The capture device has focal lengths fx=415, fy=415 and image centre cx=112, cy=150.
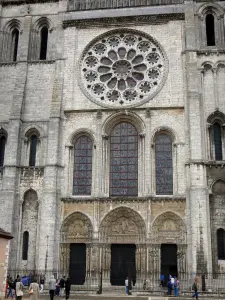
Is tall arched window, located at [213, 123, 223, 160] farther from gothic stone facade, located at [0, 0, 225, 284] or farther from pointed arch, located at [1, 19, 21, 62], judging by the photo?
pointed arch, located at [1, 19, 21, 62]

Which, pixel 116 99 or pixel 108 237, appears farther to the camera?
A: pixel 116 99

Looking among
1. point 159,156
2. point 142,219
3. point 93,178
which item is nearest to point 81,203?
point 93,178

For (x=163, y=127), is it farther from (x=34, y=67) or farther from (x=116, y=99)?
(x=34, y=67)

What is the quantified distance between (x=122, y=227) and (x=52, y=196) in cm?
400

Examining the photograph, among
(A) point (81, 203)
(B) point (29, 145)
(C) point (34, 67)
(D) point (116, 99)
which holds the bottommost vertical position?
(A) point (81, 203)

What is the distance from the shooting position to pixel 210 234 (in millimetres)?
20000

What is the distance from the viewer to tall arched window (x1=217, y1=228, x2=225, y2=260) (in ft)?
66.6

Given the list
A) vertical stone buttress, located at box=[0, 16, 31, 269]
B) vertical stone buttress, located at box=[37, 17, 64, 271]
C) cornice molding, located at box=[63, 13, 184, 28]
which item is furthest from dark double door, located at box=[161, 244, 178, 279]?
cornice molding, located at box=[63, 13, 184, 28]

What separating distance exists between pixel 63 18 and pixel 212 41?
9174 mm

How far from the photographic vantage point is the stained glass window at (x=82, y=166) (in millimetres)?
22578

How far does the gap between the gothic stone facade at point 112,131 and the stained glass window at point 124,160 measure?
2.3 inches

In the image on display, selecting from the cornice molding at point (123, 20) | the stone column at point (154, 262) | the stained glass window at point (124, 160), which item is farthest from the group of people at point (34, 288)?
the cornice molding at point (123, 20)

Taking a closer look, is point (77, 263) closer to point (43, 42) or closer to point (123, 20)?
point (43, 42)

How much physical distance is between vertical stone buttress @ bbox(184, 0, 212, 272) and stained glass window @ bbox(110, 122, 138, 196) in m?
3.01
